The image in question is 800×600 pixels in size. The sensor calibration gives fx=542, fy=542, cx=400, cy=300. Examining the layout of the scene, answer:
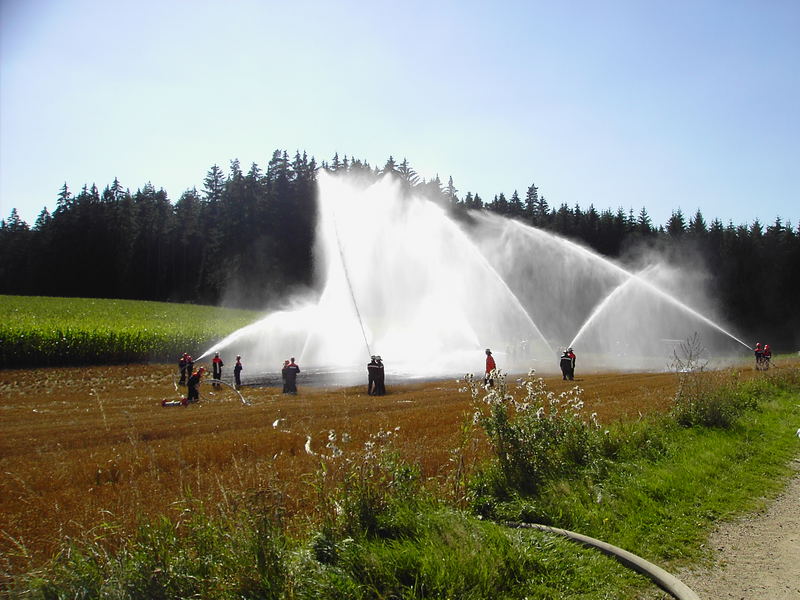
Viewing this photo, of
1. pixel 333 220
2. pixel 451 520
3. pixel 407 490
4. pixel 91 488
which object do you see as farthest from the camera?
pixel 333 220

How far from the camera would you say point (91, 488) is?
904cm

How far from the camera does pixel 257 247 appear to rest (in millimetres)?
82062

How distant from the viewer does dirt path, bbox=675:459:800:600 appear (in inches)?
199

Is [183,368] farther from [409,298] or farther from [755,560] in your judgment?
[755,560]

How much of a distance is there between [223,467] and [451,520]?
19.8 ft

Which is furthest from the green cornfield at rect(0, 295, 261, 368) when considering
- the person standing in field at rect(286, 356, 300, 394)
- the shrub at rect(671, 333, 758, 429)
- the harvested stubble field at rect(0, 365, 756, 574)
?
the shrub at rect(671, 333, 758, 429)

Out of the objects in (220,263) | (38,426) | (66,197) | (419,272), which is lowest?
(38,426)

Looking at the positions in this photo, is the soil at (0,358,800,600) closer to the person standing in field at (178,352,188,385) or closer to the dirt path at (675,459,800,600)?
the dirt path at (675,459,800,600)

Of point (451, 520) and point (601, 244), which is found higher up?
point (601, 244)

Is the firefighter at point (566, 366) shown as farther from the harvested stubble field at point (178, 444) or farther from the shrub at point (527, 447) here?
the shrub at point (527, 447)

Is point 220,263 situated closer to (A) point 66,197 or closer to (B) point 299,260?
(B) point 299,260

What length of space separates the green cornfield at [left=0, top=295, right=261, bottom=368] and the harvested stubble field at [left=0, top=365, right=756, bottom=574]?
8.29 metres

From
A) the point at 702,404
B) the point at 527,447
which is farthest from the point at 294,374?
the point at 527,447

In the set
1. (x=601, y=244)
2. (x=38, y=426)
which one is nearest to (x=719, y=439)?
(x=38, y=426)
